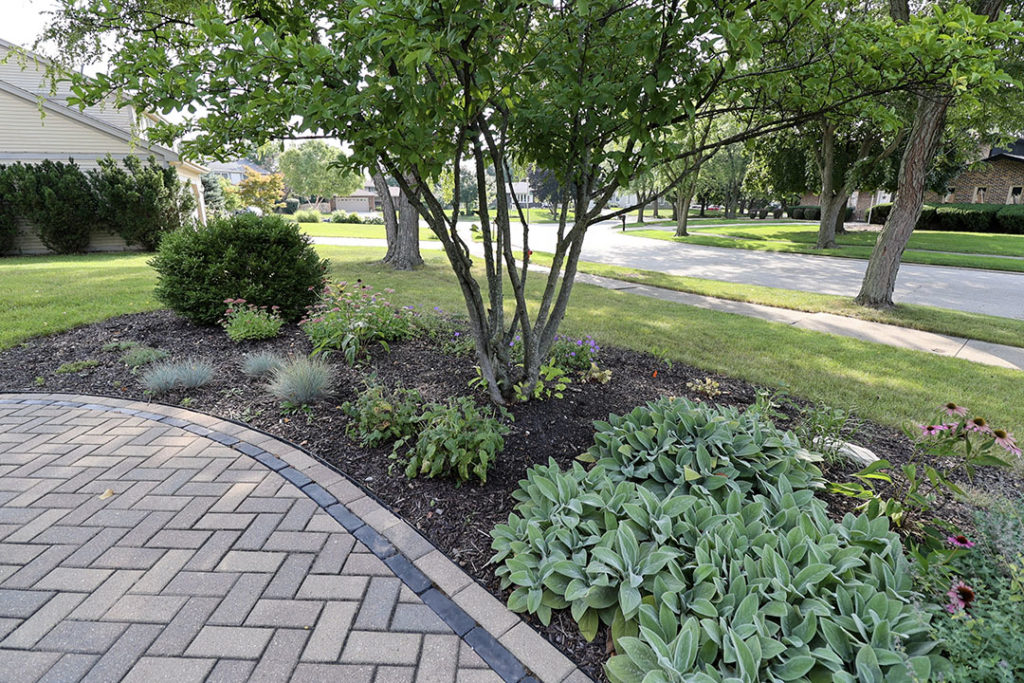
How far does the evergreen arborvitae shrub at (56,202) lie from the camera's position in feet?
41.3

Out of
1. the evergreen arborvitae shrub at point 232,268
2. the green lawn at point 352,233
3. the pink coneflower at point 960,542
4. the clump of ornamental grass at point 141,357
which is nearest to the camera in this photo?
the pink coneflower at point 960,542

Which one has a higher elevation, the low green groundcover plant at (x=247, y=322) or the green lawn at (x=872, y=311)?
the low green groundcover plant at (x=247, y=322)

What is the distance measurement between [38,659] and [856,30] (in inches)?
171

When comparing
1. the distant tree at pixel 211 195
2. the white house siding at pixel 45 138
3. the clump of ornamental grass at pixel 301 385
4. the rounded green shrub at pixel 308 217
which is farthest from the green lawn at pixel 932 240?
the rounded green shrub at pixel 308 217

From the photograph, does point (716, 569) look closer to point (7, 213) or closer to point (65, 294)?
point (65, 294)

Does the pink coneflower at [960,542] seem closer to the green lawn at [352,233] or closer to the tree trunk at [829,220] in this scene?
the green lawn at [352,233]

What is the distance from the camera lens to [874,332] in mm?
6164

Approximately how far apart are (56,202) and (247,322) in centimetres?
1216

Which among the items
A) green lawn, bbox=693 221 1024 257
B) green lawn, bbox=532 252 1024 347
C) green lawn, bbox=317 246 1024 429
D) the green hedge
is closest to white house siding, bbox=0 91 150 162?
the green hedge

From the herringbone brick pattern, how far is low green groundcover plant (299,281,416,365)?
5.56 feet

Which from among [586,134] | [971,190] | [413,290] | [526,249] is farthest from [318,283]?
[971,190]

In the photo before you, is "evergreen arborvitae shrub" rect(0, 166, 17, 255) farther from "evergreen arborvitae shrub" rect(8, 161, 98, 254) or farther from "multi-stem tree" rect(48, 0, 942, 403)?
"multi-stem tree" rect(48, 0, 942, 403)

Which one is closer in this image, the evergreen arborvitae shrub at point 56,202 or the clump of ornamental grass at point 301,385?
the clump of ornamental grass at point 301,385

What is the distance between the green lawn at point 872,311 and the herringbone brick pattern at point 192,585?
7314 millimetres
